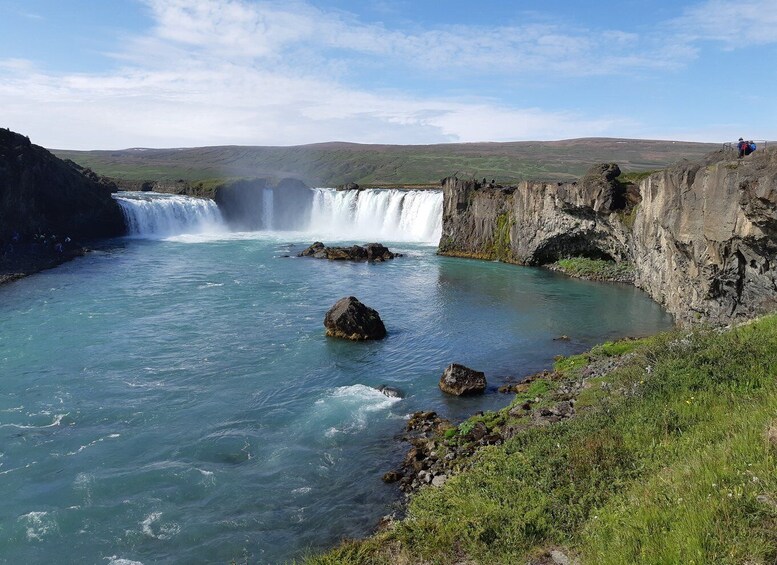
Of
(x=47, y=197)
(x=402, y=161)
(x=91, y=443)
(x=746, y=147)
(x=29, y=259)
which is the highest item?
(x=402, y=161)

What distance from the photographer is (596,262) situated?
150 feet

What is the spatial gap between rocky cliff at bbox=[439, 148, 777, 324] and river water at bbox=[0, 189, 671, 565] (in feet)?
10.8

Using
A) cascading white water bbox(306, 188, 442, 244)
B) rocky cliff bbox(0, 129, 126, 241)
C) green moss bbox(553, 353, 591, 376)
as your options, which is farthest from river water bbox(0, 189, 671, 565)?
cascading white water bbox(306, 188, 442, 244)

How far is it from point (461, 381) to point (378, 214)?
2040 inches

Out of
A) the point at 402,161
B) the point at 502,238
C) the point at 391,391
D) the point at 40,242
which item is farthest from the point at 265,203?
the point at 402,161

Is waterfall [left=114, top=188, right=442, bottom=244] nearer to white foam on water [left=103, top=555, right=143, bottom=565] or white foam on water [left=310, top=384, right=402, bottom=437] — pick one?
white foam on water [left=310, top=384, right=402, bottom=437]

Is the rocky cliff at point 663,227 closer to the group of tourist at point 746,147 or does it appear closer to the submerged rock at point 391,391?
the group of tourist at point 746,147

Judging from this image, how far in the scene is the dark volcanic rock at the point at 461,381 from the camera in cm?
2078

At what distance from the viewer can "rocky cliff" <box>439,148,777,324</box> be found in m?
20.2

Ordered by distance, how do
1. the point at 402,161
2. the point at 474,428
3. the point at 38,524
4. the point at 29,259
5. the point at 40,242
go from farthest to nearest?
the point at 402,161
the point at 40,242
the point at 29,259
the point at 474,428
the point at 38,524

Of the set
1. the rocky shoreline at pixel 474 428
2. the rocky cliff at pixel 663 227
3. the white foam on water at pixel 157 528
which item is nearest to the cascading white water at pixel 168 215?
the rocky cliff at pixel 663 227

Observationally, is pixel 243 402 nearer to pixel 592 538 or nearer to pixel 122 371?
pixel 122 371

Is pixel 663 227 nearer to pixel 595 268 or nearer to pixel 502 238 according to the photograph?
pixel 595 268

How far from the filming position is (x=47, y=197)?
192 feet
